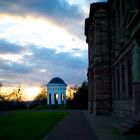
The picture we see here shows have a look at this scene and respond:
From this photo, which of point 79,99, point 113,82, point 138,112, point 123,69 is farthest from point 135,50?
point 79,99

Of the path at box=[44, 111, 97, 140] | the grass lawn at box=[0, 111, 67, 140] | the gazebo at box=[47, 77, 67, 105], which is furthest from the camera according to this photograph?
the gazebo at box=[47, 77, 67, 105]

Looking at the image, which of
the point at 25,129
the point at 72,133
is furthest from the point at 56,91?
the point at 72,133

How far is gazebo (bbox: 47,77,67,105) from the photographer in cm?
9206

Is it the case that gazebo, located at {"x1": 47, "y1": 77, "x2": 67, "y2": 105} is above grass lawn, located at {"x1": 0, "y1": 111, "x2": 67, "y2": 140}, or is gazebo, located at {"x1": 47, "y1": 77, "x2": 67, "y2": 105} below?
above

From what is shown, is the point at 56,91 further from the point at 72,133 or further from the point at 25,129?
the point at 72,133

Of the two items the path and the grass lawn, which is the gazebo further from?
the path

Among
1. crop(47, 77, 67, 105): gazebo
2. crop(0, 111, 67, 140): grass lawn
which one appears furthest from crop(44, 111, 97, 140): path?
crop(47, 77, 67, 105): gazebo

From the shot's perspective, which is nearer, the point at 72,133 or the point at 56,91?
the point at 72,133

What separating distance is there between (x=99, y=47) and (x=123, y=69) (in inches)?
406

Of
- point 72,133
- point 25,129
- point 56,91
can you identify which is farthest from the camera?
point 56,91

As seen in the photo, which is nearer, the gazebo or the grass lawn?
the grass lawn

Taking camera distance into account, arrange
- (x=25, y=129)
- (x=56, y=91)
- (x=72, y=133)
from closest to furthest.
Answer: (x=72, y=133) → (x=25, y=129) → (x=56, y=91)

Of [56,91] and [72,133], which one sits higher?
[56,91]

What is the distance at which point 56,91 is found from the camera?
92.5 metres
